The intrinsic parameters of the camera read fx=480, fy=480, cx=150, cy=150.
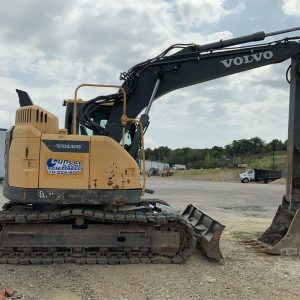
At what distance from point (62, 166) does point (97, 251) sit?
160 cm

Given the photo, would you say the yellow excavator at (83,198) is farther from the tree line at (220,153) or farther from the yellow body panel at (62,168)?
the tree line at (220,153)

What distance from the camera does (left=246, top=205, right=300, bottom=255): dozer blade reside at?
9219 mm

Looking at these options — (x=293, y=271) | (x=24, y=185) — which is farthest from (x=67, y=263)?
(x=293, y=271)

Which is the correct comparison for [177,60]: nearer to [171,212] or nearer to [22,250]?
[171,212]

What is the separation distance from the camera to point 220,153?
111938 millimetres

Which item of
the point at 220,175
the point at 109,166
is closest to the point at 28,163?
the point at 109,166

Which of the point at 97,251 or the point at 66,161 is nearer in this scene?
the point at 66,161

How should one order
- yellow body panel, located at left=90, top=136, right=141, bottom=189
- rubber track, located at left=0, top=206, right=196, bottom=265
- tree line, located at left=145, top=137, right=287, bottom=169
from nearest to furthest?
rubber track, located at left=0, top=206, right=196, bottom=265 < yellow body panel, located at left=90, top=136, right=141, bottom=189 < tree line, located at left=145, top=137, right=287, bottom=169

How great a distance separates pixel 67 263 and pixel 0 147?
30.3 m

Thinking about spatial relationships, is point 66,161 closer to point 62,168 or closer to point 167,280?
point 62,168

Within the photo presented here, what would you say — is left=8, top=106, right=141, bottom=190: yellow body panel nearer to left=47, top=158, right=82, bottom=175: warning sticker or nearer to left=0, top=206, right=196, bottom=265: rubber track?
left=47, top=158, right=82, bottom=175: warning sticker

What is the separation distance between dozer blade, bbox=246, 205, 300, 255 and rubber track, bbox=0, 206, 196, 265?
1.96 meters

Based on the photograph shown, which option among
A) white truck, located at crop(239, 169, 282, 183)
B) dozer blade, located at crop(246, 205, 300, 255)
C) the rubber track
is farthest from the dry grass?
the rubber track

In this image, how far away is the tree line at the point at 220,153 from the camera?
9688 centimetres
